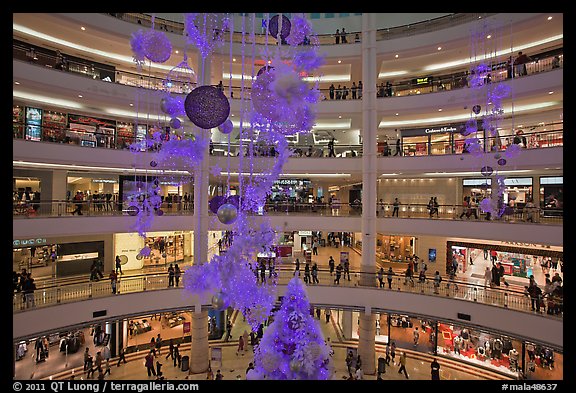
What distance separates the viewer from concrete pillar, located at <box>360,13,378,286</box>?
13391 millimetres

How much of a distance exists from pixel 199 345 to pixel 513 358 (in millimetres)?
12103

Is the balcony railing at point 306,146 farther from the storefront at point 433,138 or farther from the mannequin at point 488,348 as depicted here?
the mannequin at point 488,348

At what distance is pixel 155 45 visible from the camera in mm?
4938

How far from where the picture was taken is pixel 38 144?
10.2m

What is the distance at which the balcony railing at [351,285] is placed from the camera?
9.74m

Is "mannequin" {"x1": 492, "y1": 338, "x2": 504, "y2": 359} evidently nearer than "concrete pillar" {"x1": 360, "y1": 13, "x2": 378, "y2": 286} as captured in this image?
Yes

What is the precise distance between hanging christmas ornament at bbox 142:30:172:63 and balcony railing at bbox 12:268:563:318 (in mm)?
8284

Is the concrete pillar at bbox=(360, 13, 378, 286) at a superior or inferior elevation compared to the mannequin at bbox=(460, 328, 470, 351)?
superior

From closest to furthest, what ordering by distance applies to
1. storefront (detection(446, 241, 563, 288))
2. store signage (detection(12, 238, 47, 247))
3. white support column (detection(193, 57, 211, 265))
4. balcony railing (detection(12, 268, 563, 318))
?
balcony railing (detection(12, 268, 563, 318))
white support column (detection(193, 57, 211, 265))
store signage (detection(12, 238, 47, 247))
storefront (detection(446, 241, 563, 288))

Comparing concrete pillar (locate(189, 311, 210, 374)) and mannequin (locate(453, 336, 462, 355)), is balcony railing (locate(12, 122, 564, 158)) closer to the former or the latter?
concrete pillar (locate(189, 311, 210, 374))

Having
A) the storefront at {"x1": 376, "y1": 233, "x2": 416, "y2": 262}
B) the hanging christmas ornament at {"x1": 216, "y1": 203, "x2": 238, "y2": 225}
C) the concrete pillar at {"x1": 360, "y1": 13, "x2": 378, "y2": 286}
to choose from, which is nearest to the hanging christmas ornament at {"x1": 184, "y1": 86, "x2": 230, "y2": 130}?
the hanging christmas ornament at {"x1": 216, "y1": 203, "x2": 238, "y2": 225}

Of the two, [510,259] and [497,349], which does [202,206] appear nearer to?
[497,349]

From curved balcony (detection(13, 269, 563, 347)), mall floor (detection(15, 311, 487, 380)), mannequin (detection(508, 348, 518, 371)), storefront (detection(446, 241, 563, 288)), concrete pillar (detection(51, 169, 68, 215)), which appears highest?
concrete pillar (detection(51, 169, 68, 215))
